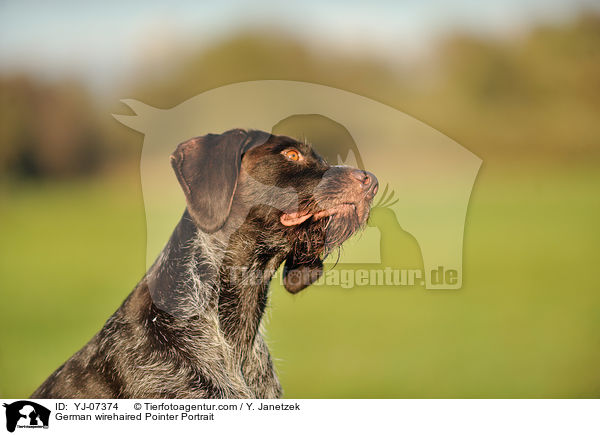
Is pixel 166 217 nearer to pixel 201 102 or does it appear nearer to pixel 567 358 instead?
pixel 201 102

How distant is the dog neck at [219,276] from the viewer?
336 cm

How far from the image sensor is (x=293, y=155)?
3.52 meters

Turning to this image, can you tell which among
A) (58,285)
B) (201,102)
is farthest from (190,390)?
(58,285)

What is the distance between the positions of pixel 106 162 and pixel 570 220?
18.7ft

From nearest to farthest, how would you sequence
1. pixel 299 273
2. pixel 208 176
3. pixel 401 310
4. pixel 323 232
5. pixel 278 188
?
pixel 208 176 → pixel 278 188 → pixel 323 232 → pixel 299 273 → pixel 401 310

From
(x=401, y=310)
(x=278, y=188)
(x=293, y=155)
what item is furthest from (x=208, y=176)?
(x=401, y=310)

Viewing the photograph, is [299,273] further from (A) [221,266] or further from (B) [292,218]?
(A) [221,266]

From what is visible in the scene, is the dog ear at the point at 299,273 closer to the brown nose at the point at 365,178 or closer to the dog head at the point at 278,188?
the dog head at the point at 278,188

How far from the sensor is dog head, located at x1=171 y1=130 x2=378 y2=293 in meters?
3.28

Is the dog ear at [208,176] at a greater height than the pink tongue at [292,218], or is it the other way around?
the dog ear at [208,176]

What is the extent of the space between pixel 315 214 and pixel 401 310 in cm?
Result: 577
